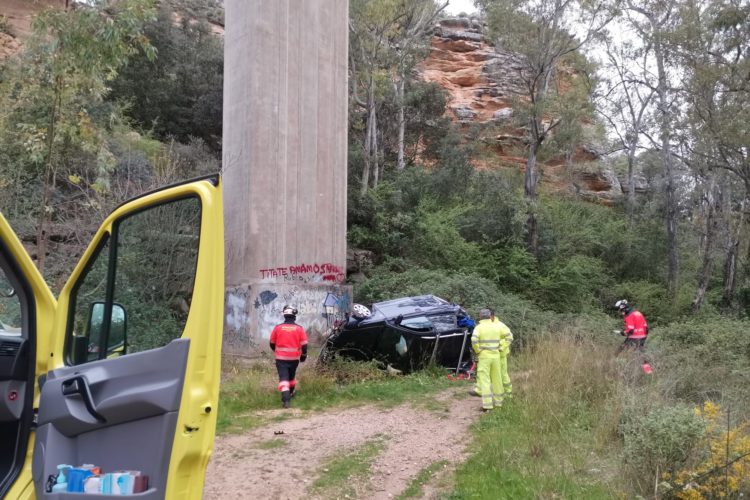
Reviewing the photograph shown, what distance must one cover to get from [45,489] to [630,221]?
33.7 metres

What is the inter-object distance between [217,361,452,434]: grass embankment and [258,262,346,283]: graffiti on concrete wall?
3.17 metres

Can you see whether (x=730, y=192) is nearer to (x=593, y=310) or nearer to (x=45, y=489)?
(x=593, y=310)

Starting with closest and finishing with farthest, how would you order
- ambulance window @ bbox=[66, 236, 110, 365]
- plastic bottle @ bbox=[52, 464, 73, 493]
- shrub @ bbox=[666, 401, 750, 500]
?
1. plastic bottle @ bbox=[52, 464, 73, 493]
2. ambulance window @ bbox=[66, 236, 110, 365]
3. shrub @ bbox=[666, 401, 750, 500]

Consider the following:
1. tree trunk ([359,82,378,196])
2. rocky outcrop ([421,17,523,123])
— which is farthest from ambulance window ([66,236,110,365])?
rocky outcrop ([421,17,523,123])

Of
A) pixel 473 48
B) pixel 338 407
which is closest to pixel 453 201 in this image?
pixel 338 407

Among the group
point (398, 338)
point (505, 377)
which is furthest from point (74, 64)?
point (505, 377)

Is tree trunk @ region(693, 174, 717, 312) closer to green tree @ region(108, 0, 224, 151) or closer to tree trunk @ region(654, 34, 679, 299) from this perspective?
tree trunk @ region(654, 34, 679, 299)

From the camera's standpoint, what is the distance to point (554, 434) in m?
6.77

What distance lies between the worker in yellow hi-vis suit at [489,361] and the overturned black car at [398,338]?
2.38 metres

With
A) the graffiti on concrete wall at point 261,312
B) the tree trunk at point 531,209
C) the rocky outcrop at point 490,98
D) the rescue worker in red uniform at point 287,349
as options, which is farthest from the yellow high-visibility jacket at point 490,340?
the rocky outcrop at point 490,98

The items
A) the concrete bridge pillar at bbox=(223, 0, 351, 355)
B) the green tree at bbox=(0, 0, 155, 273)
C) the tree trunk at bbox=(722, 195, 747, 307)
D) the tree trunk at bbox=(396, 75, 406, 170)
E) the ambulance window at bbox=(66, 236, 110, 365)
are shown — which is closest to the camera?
the ambulance window at bbox=(66, 236, 110, 365)

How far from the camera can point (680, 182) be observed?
3156 centimetres

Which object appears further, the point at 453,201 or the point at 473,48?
the point at 473,48

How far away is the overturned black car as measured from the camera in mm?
11172
